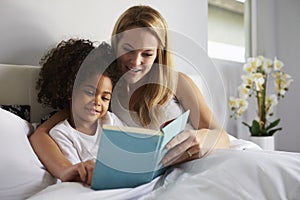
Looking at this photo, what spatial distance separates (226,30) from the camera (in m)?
2.67

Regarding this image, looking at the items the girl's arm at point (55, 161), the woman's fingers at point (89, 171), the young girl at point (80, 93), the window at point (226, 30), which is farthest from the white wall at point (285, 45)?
the woman's fingers at point (89, 171)

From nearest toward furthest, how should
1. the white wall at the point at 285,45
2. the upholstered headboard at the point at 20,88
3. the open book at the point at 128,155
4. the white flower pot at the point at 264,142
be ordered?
the open book at the point at 128,155, the upholstered headboard at the point at 20,88, the white flower pot at the point at 264,142, the white wall at the point at 285,45

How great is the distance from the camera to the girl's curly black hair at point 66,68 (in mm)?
1214

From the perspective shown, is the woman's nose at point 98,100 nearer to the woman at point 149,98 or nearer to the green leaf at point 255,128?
the woman at point 149,98

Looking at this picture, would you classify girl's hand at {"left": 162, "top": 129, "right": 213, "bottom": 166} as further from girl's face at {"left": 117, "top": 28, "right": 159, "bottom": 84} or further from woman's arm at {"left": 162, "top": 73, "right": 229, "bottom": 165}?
girl's face at {"left": 117, "top": 28, "right": 159, "bottom": 84}

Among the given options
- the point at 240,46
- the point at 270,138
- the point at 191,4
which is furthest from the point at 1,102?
the point at 240,46

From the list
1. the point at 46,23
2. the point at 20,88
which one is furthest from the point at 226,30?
the point at 20,88

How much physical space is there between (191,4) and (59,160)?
4.89 feet

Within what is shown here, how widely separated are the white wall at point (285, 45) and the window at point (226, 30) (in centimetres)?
18

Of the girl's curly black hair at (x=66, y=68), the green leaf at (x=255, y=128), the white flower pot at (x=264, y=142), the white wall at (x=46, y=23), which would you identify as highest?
the white wall at (x=46, y=23)

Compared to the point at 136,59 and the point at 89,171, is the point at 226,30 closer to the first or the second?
the point at 136,59

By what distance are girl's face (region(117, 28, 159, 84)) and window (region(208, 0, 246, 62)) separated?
133 centimetres

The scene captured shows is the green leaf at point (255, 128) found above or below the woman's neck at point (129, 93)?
below

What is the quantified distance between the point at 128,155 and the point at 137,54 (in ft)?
1.35
